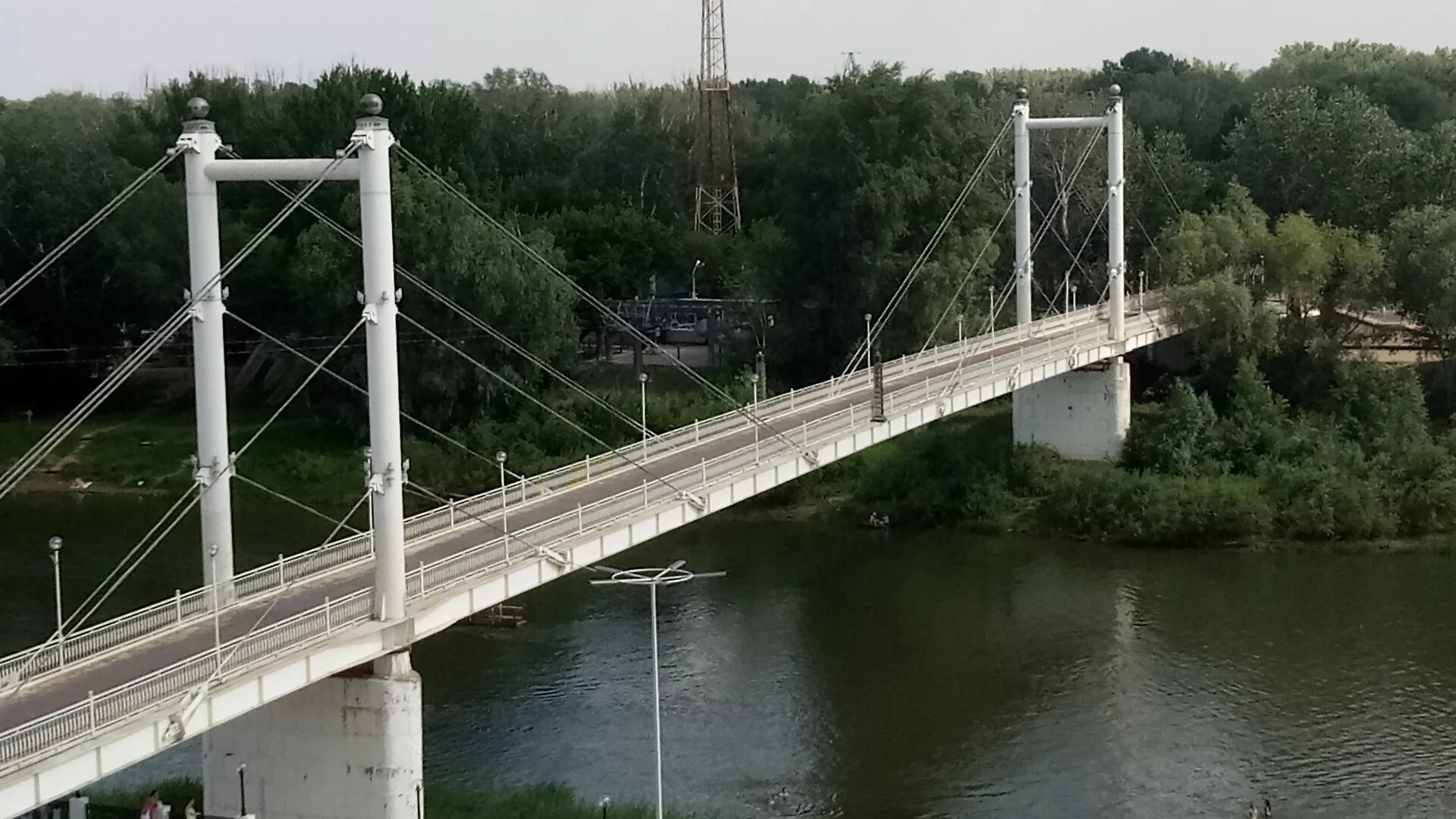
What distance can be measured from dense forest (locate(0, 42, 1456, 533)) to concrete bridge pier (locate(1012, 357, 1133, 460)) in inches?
34.4

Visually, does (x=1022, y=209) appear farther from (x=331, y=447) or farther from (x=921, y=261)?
(x=331, y=447)

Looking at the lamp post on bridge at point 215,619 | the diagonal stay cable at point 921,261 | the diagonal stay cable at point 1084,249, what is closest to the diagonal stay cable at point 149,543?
the lamp post on bridge at point 215,619

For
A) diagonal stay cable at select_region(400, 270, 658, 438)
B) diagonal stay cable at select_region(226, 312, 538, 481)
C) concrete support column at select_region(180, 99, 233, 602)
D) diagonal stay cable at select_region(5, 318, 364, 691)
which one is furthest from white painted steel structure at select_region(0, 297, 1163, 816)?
diagonal stay cable at select_region(226, 312, 538, 481)

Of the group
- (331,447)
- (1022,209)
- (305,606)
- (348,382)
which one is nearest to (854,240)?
(1022,209)

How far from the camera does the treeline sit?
53656 millimetres

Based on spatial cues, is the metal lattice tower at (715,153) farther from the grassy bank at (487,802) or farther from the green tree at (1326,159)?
the grassy bank at (487,802)

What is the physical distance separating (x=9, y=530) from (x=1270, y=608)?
106 ft

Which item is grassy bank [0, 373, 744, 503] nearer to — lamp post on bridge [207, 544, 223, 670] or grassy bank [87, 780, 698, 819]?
grassy bank [87, 780, 698, 819]

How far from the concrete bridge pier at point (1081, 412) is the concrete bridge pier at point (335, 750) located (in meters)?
31.2

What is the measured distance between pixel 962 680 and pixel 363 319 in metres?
15.6

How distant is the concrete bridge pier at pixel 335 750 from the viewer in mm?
23531

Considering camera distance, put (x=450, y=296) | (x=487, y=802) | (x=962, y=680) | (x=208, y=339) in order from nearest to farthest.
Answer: (x=208, y=339), (x=487, y=802), (x=962, y=680), (x=450, y=296)

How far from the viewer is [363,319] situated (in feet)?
76.4

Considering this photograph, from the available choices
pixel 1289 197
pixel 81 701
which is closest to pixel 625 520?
pixel 81 701
